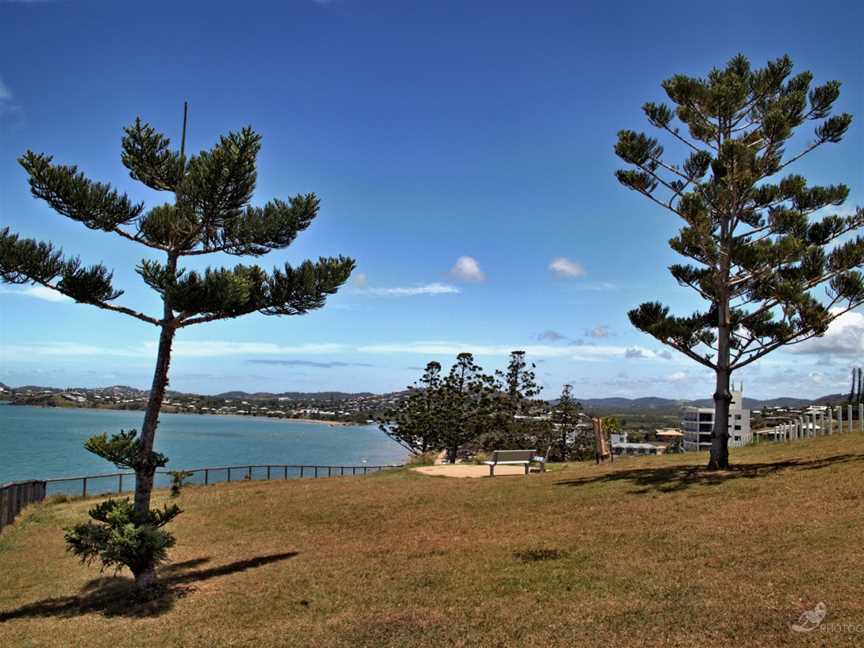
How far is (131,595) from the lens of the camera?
783cm

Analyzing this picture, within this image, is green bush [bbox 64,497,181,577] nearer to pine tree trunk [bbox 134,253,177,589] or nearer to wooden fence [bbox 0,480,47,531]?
pine tree trunk [bbox 134,253,177,589]

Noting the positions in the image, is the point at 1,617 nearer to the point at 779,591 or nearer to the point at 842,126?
the point at 779,591

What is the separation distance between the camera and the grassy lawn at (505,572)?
5.31 meters

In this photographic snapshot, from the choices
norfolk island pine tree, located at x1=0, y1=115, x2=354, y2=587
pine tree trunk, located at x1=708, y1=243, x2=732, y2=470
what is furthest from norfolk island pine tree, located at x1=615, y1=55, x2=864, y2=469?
norfolk island pine tree, located at x1=0, y1=115, x2=354, y2=587

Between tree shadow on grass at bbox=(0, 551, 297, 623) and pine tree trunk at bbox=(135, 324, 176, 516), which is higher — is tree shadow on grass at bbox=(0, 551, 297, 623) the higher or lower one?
the lower one

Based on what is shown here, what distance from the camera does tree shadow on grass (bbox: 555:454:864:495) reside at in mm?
11953

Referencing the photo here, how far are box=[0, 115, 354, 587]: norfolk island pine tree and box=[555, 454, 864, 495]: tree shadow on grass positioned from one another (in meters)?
7.36

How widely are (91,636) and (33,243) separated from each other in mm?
4532

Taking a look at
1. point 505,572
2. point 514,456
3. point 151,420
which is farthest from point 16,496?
point 505,572

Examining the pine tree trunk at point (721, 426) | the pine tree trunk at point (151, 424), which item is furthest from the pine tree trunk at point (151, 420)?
the pine tree trunk at point (721, 426)

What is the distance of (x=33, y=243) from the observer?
7840 millimetres

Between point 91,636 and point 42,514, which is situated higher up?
point 91,636

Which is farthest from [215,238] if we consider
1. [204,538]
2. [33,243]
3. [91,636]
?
[204,538]

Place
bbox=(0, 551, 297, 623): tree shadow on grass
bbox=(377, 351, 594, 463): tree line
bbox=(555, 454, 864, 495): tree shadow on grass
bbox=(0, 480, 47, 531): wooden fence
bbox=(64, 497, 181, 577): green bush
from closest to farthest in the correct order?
bbox=(0, 551, 297, 623): tree shadow on grass, bbox=(64, 497, 181, 577): green bush, bbox=(555, 454, 864, 495): tree shadow on grass, bbox=(0, 480, 47, 531): wooden fence, bbox=(377, 351, 594, 463): tree line
